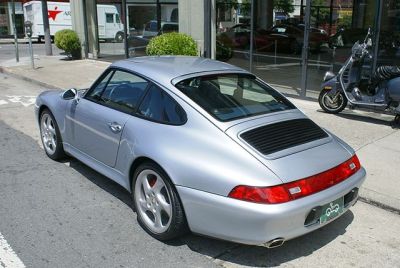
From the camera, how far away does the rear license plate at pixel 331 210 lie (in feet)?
Result: 11.1

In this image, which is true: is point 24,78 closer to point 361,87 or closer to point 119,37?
point 119,37

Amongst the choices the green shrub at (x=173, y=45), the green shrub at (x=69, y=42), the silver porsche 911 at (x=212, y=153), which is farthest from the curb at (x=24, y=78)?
the silver porsche 911 at (x=212, y=153)

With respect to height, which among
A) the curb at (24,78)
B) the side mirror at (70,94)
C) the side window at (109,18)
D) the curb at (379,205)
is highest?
the side window at (109,18)

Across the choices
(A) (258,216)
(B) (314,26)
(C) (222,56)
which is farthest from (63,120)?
(C) (222,56)

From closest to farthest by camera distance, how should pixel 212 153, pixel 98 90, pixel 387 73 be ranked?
pixel 212 153 < pixel 98 90 < pixel 387 73

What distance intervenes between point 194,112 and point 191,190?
68 centimetres

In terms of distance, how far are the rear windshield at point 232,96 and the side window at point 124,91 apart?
0.49 metres

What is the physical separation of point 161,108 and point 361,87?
494 cm

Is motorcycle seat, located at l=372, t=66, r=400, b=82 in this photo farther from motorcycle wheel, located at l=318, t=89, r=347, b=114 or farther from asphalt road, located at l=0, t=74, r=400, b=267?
asphalt road, located at l=0, t=74, r=400, b=267

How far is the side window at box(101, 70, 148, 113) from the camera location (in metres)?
4.21

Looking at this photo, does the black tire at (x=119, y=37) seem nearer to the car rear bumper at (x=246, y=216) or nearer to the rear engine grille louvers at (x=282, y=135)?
the rear engine grille louvers at (x=282, y=135)

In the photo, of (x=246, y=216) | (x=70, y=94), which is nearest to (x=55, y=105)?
(x=70, y=94)

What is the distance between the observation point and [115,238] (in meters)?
3.85

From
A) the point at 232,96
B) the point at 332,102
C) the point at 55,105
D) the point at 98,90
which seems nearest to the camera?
the point at 232,96
